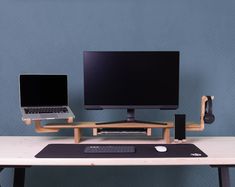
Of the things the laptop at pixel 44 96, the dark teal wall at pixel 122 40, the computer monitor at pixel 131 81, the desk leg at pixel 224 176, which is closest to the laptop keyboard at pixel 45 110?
the laptop at pixel 44 96

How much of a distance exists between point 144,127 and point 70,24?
92 cm

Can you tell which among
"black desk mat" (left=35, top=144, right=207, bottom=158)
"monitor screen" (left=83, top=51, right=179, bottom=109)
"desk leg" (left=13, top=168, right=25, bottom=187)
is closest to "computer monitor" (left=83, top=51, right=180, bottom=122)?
"monitor screen" (left=83, top=51, right=179, bottom=109)

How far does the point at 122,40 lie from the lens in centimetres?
197

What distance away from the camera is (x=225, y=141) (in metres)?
1.71

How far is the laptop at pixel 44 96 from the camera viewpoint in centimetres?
168

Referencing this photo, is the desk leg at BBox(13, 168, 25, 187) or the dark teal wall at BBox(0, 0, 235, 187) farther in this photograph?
the dark teal wall at BBox(0, 0, 235, 187)

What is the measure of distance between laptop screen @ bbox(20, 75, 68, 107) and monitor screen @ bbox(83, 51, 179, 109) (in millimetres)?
167

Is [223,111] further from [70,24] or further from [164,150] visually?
[70,24]

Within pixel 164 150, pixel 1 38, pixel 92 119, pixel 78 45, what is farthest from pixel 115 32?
pixel 164 150

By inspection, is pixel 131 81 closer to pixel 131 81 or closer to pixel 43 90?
pixel 131 81

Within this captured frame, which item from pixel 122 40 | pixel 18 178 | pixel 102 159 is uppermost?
pixel 122 40

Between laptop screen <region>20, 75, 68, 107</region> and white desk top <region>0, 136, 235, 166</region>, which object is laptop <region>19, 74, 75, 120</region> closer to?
laptop screen <region>20, 75, 68, 107</region>

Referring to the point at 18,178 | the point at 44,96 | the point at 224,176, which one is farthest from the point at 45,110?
the point at 224,176

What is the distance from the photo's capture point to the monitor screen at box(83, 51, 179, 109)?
5.58ft
